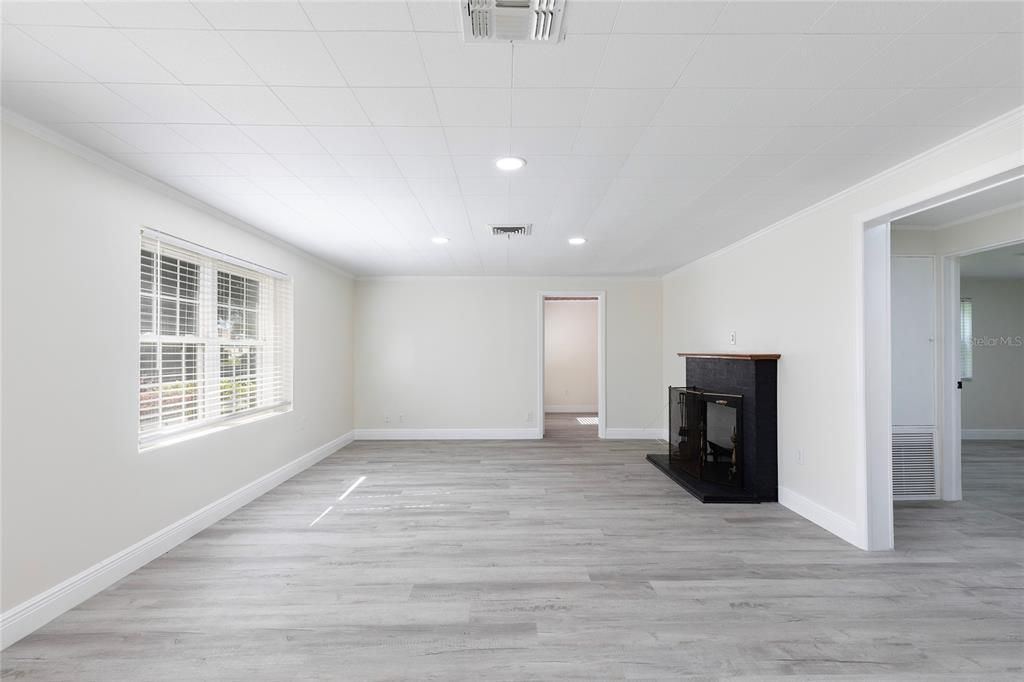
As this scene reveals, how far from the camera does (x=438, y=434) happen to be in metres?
6.94

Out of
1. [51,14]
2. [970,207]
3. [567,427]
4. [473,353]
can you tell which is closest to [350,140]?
[51,14]

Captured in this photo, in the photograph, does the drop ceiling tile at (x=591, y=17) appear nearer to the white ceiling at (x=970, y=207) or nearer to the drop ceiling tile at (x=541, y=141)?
the drop ceiling tile at (x=541, y=141)

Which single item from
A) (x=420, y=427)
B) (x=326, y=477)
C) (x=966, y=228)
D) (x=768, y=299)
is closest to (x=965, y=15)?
(x=768, y=299)

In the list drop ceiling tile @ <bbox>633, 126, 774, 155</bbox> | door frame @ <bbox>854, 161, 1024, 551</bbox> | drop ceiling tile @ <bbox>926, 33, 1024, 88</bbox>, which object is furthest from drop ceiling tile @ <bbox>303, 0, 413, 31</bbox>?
door frame @ <bbox>854, 161, 1024, 551</bbox>

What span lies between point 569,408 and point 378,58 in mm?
8987

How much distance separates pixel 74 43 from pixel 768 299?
4690 millimetres

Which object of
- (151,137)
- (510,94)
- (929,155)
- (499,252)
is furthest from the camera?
(499,252)

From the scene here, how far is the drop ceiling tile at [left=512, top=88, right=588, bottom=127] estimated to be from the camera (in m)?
1.94

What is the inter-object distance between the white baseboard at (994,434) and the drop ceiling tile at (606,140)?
7.98 meters

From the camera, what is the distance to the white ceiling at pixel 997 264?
4922 mm

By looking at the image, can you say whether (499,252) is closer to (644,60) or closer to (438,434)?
(438,434)

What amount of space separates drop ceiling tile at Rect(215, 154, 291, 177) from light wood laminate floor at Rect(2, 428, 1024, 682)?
239cm

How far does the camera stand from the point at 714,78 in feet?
6.05

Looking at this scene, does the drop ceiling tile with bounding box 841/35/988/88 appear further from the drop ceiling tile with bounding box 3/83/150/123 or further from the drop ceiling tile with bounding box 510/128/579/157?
the drop ceiling tile with bounding box 3/83/150/123
